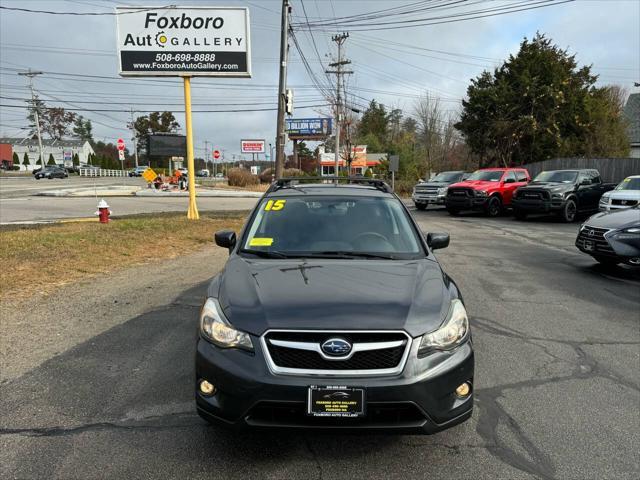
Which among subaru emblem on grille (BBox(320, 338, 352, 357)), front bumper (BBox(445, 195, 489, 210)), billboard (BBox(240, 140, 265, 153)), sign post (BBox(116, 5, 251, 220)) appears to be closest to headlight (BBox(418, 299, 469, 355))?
subaru emblem on grille (BBox(320, 338, 352, 357))

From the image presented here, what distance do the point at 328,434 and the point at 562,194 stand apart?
17416mm

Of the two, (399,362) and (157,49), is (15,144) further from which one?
(399,362)

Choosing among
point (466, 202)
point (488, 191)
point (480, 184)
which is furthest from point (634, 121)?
point (466, 202)

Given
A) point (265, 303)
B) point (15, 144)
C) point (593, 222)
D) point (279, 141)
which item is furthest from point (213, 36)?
point (15, 144)

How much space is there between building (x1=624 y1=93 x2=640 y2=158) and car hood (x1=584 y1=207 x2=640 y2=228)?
34.4m

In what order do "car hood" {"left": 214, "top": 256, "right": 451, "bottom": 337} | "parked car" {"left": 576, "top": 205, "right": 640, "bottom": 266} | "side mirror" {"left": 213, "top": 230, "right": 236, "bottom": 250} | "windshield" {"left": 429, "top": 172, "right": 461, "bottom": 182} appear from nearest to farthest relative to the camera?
"car hood" {"left": 214, "top": 256, "right": 451, "bottom": 337} → "side mirror" {"left": 213, "top": 230, "right": 236, "bottom": 250} → "parked car" {"left": 576, "top": 205, "right": 640, "bottom": 266} → "windshield" {"left": 429, "top": 172, "right": 461, "bottom": 182}

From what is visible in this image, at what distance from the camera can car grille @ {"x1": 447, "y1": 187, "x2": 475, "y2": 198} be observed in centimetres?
2005

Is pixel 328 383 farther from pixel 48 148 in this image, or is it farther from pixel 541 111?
pixel 48 148

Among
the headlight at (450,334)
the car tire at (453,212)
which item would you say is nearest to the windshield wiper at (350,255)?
the headlight at (450,334)

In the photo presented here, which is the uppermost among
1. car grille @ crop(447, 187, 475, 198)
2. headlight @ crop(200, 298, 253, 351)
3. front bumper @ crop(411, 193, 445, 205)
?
headlight @ crop(200, 298, 253, 351)

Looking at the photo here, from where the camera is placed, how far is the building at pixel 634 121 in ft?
124

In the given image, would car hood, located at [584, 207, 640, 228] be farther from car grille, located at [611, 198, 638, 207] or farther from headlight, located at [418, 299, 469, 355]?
car grille, located at [611, 198, 638, 207]

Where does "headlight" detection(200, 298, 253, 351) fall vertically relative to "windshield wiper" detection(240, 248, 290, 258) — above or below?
below

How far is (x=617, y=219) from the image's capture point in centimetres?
816
